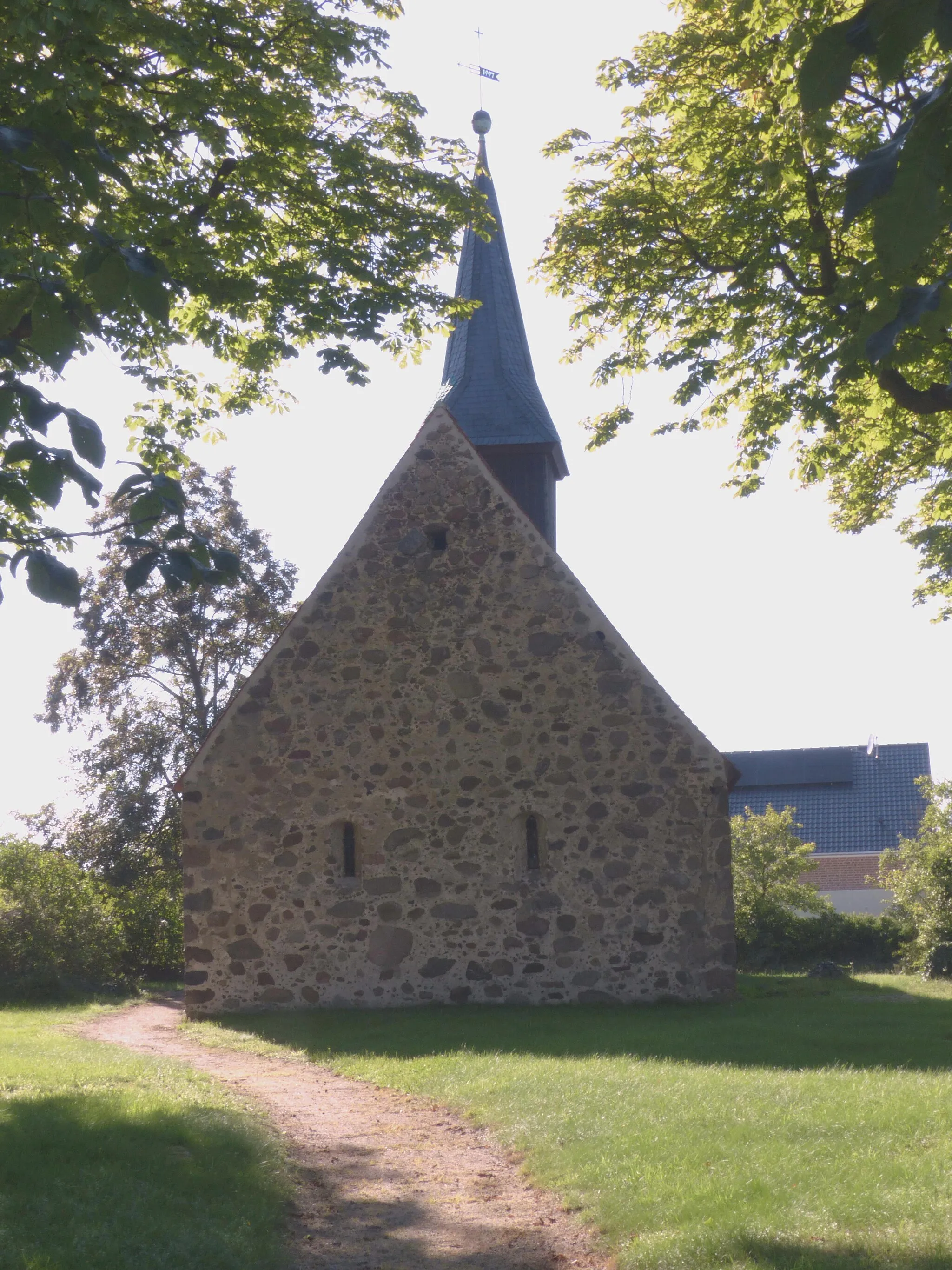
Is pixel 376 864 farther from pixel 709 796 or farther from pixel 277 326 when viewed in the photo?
pixel 277 326

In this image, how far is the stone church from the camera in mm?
13680

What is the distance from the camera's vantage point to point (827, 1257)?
4.57 meters

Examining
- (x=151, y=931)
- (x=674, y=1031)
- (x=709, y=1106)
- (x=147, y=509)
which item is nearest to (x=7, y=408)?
(x=147, y=509)

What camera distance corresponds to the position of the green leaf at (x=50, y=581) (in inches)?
146

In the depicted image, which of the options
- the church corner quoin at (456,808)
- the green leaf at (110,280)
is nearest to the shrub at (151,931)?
the church corner quoin at (456,808)

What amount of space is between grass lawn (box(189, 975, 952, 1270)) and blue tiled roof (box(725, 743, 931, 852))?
96.5ft

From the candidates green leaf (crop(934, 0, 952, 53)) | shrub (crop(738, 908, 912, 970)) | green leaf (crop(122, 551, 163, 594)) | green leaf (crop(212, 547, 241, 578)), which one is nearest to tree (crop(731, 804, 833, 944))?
shrub (crop(738, 908, 912, 970))

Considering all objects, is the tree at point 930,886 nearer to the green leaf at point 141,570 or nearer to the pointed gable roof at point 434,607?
the pointed gable roof at point 434,607

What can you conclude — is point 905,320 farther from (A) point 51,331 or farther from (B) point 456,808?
(B) point 456,808

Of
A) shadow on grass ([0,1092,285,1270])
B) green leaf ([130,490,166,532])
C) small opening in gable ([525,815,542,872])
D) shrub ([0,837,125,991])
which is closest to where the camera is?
green leaf ([130,490,166,532])

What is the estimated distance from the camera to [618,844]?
13812 mm

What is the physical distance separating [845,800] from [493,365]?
2802cm

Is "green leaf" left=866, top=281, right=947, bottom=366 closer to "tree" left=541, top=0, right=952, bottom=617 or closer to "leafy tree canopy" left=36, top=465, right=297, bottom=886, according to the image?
"tree" left=541, top=0, right=952, bottom=617

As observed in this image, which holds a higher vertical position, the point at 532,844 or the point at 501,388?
the point at 501,388
